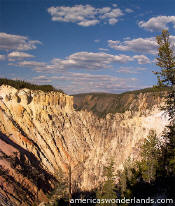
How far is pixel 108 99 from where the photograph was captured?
70250 mm

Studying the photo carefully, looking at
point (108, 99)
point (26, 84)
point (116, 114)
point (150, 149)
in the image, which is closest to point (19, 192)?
point (150, 149)

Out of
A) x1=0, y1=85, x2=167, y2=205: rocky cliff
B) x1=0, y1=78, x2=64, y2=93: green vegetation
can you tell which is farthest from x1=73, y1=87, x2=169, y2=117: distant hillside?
x1=0, y1=78, x2=64, y2=93: green vegetation

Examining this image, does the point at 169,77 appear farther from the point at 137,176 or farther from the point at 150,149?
the point at 137,176

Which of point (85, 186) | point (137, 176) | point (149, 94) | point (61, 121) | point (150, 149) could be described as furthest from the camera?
point (149, 94)

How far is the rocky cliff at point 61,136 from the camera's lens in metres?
29.6

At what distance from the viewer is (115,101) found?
66.1 metres

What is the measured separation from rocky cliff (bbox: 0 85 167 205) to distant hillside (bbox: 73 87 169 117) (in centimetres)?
53

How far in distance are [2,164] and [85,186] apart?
78.3 feet

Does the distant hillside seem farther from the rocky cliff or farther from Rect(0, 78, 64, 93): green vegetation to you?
Rect(0, 78, 64, 93): green vegetation

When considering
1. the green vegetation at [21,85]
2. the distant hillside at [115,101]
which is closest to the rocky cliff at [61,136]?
the distant hillside at [115,101]

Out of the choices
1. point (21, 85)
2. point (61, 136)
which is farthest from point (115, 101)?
point (21, 85)

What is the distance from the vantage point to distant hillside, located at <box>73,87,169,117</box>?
52625mm

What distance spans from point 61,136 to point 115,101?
93.7 ft

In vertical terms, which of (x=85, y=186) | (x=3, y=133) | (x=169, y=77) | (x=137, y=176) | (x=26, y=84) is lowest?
(x=85, y=186)
